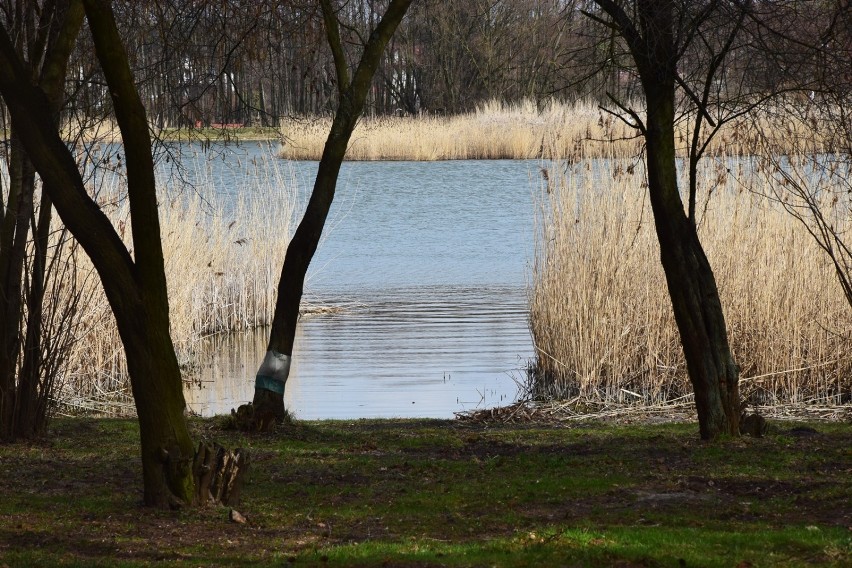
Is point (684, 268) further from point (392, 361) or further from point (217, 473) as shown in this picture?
point (392, 361)

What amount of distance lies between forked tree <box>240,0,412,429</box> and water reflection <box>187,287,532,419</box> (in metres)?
2.42

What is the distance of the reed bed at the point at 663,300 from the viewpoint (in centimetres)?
984

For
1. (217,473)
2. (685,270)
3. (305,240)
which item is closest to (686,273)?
(685,270)

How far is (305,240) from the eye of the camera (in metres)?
7.48

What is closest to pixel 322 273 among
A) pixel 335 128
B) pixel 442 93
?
pixel 335 128

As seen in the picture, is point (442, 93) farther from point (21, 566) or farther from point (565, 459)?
point (21, 566)

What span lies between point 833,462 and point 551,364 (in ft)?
15.0

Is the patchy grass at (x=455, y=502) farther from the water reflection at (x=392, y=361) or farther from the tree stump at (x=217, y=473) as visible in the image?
the water reflection at (x=392, y=361)

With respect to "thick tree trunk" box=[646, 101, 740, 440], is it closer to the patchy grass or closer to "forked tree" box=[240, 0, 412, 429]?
the patchy grass

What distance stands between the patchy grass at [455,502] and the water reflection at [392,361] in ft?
8.66

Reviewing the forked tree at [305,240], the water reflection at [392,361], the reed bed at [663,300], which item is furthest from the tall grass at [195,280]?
the reed bed at [663,300]

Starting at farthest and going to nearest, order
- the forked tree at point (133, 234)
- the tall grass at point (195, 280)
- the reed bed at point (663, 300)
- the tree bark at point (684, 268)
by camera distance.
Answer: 1. the tall grass at point (195, 280)
2. the reed bed at point (663, 300)
3. the tree bark at point (684, 268)
4. the forked tree at point (133, 234)

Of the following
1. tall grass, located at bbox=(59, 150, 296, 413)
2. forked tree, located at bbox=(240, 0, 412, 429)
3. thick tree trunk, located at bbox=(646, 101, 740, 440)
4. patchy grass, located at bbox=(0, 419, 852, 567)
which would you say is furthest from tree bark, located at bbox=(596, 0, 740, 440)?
tall grass, located at bbox=(59, 150, 296, 413)

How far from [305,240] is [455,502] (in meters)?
2.53
